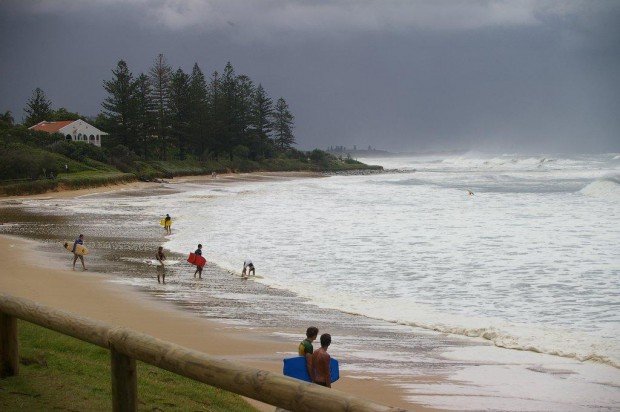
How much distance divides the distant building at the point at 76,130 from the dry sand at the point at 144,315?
203ft

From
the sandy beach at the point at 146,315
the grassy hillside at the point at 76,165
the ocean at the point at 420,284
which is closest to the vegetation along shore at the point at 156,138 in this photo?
the grassy hillside at the point at 76,165

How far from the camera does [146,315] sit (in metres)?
13.3

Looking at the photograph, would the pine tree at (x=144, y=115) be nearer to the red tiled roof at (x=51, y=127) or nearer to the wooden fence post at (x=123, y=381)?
the red tiled roof at (x=51, y=127)

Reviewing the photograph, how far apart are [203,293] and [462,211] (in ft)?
79.9

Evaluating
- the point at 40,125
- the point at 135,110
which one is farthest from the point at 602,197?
the point at 40,125

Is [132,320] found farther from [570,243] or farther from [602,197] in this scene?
[602,197]

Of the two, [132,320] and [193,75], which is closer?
[132,320]

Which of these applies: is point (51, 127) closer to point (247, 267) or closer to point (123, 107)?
point (123, 107)

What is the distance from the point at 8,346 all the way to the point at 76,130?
77.7 meters

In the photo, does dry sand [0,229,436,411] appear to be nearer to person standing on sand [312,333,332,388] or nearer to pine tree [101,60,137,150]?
person standing on sand [312,333,332,388]

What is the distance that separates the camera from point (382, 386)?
9219 mm

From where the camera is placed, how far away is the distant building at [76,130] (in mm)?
78438

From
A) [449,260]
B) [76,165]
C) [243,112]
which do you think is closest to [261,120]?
[243,112]

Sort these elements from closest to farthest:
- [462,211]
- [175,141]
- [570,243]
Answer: [570,243] → [462,211] → [175,141]
